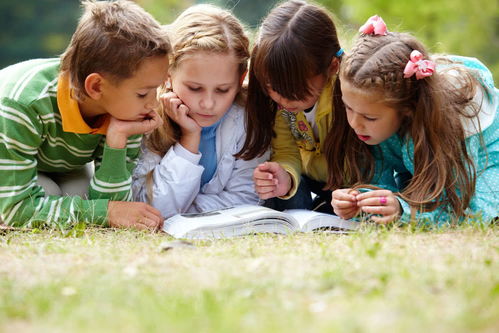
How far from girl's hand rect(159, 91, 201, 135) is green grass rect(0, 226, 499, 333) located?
0.88 m

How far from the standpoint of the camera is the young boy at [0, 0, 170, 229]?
323 centimetres

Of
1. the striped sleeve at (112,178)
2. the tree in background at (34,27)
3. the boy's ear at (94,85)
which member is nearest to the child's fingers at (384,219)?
the striped sleeve at (112,178)

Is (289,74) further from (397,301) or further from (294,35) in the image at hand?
(397,301)

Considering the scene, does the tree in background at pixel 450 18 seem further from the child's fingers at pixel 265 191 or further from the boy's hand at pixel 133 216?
the boy's hand at pixel 133 216

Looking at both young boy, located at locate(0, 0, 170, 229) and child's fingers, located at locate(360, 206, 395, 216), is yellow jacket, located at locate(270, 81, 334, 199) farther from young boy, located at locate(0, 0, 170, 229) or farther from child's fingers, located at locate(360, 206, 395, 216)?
young boy, located at locate(0, 0, 170, 229)

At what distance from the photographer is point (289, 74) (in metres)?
3.20

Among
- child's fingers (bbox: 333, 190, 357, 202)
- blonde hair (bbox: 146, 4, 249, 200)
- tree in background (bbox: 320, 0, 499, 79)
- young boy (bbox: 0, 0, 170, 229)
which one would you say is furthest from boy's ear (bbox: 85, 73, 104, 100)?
tree in background (bbox: 320, 0, 499, 79)

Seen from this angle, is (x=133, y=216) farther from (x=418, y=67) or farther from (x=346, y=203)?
(x=418, y=67)

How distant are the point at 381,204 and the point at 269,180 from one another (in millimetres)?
670

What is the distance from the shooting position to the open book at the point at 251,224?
10.3 feet

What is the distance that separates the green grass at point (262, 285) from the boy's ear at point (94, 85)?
2.63 ft

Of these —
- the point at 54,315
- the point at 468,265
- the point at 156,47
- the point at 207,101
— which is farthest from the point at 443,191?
the point at 54,315

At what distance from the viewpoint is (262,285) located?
2.07 metres

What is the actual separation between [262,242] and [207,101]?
948 millimetres
